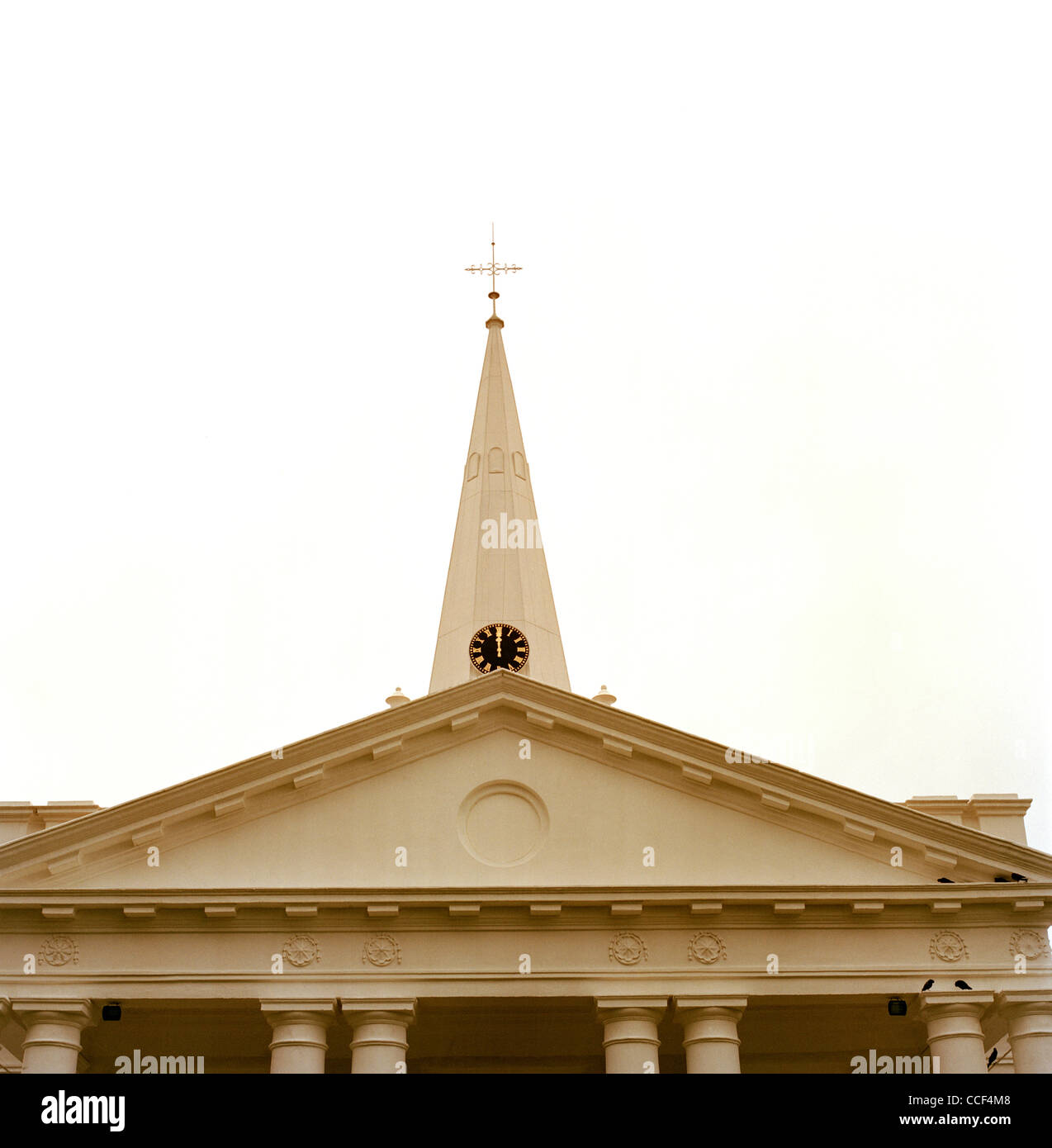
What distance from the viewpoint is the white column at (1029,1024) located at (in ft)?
81.8

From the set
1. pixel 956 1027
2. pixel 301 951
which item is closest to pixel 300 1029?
pixel 301 951

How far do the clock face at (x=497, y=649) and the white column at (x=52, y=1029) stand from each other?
69.3 ft

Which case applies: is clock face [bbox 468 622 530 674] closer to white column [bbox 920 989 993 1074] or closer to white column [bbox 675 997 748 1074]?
white column [bbox 675 997 748 1074]

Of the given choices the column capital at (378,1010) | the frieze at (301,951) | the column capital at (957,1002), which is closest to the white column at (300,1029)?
the column capital at (378,1010)

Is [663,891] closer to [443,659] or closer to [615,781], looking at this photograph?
[615,781]

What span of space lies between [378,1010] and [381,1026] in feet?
0.90

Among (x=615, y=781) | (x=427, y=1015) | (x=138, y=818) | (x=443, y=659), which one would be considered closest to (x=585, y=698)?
(x=615, y=781)

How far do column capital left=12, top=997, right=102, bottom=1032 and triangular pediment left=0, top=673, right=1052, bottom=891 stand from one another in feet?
6.36

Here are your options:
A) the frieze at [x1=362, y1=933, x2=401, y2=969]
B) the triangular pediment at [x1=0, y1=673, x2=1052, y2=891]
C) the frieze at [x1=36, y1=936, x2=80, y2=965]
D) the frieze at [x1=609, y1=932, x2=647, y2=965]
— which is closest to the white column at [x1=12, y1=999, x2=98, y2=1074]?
the frieze at [x1=36, y1=936, x2=80, y2=965]

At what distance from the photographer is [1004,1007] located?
83.0 ft

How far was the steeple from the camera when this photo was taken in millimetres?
48062

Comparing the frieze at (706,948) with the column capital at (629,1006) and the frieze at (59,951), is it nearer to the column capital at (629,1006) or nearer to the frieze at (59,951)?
the column capital at (629,1006)

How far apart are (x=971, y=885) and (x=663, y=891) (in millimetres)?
5250
